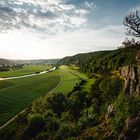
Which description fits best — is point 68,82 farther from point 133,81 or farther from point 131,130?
point 131,130

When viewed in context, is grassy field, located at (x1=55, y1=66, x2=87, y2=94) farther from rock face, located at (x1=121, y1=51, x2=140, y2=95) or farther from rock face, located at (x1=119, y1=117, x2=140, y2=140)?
rock face, located at (x1=119, y1=117, x2=140, y2=140)

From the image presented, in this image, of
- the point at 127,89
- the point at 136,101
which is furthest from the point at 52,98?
the point at 136,101

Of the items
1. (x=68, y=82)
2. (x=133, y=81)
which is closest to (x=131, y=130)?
(x=133, y=81)

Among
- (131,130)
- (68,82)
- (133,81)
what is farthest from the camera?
(68,82)

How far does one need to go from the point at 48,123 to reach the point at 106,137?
1456 cm

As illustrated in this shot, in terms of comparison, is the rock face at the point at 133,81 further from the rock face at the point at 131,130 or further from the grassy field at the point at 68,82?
the grassy field at the point at 68,82

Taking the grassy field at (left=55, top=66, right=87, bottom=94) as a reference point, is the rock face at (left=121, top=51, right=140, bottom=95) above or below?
above

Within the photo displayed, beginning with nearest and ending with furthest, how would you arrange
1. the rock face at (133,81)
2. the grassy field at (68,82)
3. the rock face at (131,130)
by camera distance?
the rock face at (131,130) < the rock face at (133,81) < the grassy field at (68,82)

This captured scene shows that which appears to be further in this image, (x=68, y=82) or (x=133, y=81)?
(x=68, y=82)

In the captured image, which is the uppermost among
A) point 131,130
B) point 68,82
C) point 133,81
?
point 133,81

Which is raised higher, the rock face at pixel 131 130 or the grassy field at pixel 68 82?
the rock face at pixel 131 130

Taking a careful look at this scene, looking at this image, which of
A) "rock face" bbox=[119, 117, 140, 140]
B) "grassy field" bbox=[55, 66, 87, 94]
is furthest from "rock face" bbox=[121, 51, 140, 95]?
"grassy field" bbox=[55, 66, 87, 94]

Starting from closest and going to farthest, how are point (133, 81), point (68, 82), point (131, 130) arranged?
point (131, 130)
point (133, 81)
point (68, 82)

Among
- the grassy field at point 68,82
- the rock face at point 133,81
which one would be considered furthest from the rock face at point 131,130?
the grassy field at point 68,82
